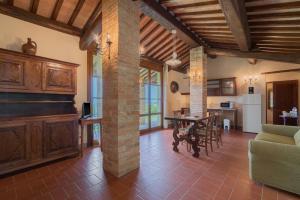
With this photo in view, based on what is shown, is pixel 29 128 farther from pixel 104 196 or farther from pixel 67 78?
pixel 104 196

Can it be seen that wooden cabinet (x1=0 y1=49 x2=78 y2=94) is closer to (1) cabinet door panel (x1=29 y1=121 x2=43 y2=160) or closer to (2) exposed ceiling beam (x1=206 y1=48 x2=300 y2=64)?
(1) cabinet door panel (x1=29 y1=121 x2=43 y2=160)

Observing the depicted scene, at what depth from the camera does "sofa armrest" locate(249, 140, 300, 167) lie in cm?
207

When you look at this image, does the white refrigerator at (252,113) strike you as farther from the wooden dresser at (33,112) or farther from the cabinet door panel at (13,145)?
the cabinet door panel at (13,145)

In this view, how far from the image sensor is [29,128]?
2865mm

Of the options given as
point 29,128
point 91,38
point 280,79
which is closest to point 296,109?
point 280,79

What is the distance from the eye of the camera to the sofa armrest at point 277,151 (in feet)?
6.81

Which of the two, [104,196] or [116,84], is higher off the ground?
[116,84]

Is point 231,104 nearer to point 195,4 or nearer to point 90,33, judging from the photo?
point 195,4

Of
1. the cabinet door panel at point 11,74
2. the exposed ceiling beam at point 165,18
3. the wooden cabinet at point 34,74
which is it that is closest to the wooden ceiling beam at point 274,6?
the exposed ceiling beam at point 165,18

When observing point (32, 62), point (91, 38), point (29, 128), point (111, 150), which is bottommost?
point (111, 150)

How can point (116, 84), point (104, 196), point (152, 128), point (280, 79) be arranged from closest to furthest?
1. point (104, 196)
2. point (116, 84)
3. point (280, 79)
4. point (152, 128)

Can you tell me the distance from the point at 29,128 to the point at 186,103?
7.11 metres

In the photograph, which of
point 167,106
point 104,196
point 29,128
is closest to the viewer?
point 104,196

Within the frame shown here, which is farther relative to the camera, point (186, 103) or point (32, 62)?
point (186, 103)
